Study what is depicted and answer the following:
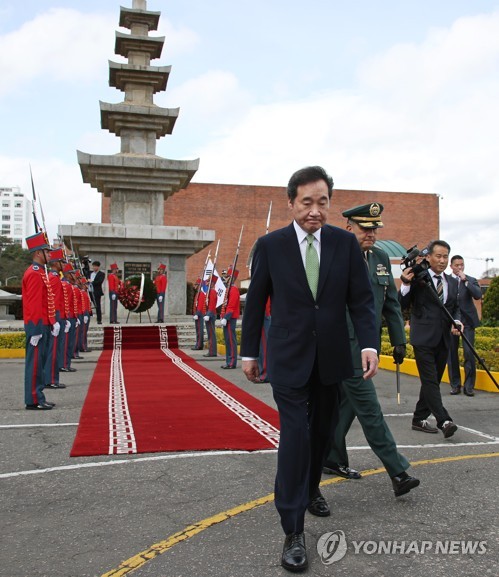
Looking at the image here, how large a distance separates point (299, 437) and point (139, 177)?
22.4 m

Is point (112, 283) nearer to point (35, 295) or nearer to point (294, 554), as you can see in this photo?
point (35, 295)

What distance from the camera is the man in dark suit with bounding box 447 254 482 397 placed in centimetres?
927

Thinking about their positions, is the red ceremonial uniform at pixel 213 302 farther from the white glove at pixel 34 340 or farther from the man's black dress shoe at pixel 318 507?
the man's black dress shoe at pixel 318 507

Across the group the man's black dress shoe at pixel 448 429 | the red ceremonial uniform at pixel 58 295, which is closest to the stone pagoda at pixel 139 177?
the red ceremonial uniform at pixel 58 295

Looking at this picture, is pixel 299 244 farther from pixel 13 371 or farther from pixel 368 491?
pixel 13 371

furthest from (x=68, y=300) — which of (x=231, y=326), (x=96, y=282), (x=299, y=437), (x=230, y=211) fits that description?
(x=230, y=211)

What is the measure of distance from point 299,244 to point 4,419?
200 inches

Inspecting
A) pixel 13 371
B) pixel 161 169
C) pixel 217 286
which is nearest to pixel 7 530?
pixel 13 371

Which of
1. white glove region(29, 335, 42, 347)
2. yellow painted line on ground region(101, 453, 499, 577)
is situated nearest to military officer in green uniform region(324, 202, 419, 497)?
yellow painted line on ground region(101, 453, 499, 577)

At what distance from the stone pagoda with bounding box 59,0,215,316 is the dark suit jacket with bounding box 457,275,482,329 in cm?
1433

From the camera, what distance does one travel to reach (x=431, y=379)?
20.1 feet

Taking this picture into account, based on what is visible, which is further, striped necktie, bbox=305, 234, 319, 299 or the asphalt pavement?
striped necktie, bbox=305, 234, 319, 299

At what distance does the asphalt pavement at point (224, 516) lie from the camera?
10.2 ft

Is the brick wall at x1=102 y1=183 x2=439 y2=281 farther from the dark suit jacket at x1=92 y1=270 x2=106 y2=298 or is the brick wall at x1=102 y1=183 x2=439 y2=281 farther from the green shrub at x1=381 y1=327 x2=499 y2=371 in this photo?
the green shrub at x1=381 y1=327 x2=499 y2=371
